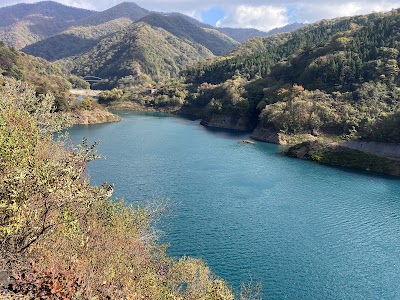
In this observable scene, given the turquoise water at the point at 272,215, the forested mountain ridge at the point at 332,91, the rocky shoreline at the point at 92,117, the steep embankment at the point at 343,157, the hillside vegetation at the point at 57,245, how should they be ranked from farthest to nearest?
the rocky shoreline at the point at 92,117 → the forested mountain ridge at the point at 332,91 → the steep embankment at the point at 343,157 → the turquoise water at the point at 272,215 → the hillside vegetation at the point at 57,245

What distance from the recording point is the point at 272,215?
4803 centimetres

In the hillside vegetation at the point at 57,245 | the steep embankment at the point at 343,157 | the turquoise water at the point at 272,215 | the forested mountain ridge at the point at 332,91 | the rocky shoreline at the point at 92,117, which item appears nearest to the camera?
the hillside vegetation at the point at 57,245

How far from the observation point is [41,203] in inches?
672

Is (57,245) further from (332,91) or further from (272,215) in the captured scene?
(332,91)

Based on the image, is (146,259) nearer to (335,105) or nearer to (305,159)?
(305,159)

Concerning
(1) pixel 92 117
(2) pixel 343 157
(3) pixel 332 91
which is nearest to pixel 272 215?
(2) pixel 343 157

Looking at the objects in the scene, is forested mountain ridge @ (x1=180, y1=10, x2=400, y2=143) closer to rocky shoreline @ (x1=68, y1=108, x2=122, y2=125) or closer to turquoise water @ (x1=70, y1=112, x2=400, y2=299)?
turquoise water @ (x1=70, y1=112, x2=400, y2=299)

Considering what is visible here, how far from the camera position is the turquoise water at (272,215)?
1326 inches

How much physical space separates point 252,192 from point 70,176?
43153 mm

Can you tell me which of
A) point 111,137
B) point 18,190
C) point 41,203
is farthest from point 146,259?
point 111,137

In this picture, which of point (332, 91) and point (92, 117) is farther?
point (92, 117)

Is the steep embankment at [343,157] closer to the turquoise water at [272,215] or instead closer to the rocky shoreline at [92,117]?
the turquoise water at [272,215]

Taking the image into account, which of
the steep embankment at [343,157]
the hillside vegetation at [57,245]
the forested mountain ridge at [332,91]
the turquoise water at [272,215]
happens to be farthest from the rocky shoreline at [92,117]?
the hillside vegetation at [57,245]

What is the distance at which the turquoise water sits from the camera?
1326 inches
